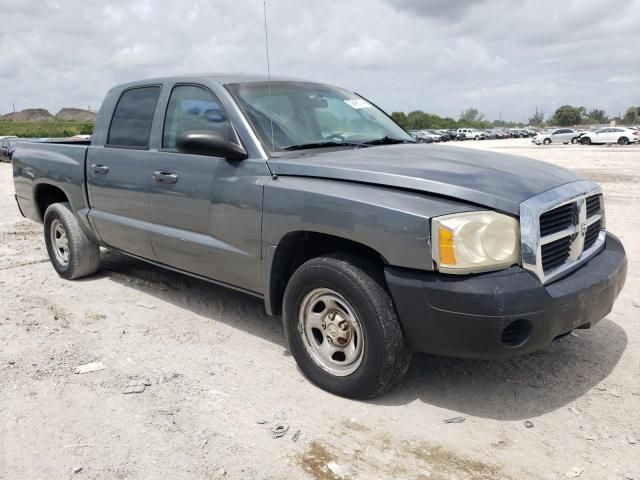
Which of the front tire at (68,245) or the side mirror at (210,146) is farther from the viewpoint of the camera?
the front tire at (68,245)

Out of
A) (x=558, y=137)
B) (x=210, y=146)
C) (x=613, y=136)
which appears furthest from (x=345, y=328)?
(x=558, y=137)

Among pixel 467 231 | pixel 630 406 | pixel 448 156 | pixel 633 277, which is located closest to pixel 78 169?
pixel 448 156

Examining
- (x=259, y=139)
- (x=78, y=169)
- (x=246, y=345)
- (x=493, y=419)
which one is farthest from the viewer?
(x=78, y=169)

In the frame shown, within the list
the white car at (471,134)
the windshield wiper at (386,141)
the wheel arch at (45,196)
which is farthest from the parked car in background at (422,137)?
the white car at (471,134)

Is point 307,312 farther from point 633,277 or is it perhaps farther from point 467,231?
point 633,277

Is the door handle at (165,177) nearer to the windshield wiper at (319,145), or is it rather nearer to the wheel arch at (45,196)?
the windshield wiper at (319,145)

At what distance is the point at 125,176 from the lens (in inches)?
183

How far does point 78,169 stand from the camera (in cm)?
529

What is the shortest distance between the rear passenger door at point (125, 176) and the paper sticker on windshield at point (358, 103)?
1524 mm

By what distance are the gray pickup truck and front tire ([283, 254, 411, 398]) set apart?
1 cm

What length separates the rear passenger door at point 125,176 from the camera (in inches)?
179

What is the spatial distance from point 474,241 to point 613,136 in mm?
41144

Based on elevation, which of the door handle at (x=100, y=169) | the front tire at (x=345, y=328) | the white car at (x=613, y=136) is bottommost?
the front tire at (x=345, y=328)

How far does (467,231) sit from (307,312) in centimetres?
111
